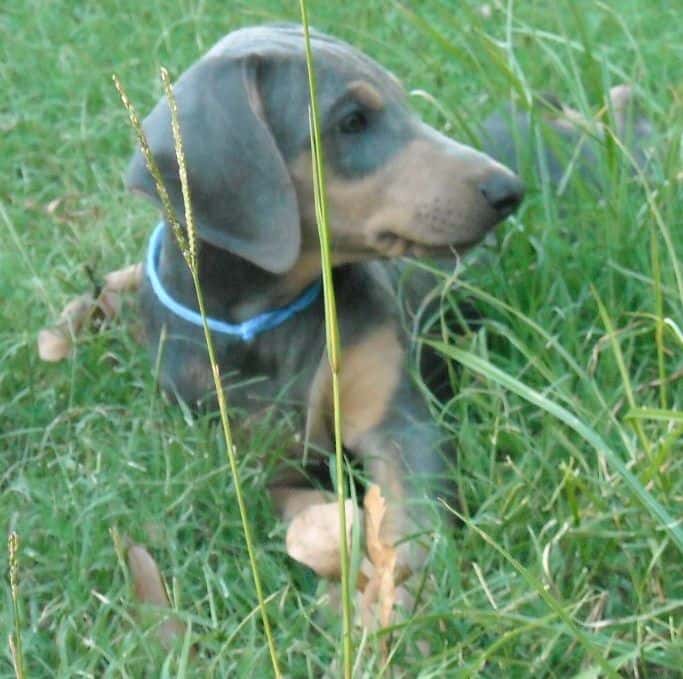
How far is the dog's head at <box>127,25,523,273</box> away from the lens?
2.88 m

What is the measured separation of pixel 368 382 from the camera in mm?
3152

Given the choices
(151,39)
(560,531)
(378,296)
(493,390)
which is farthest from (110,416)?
(151,39)

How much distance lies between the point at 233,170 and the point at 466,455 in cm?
73

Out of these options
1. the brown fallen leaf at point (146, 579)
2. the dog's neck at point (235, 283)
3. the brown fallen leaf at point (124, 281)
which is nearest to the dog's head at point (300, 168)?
the dog's neck at point (235, 283)

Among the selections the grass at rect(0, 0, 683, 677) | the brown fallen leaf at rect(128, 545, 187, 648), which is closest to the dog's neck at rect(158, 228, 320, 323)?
the grass at rect(0, 0, 683, 677)

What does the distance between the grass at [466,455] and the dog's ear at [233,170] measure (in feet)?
1.44

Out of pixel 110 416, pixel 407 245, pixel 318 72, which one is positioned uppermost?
→ pixel 318 72

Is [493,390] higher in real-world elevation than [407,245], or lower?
lower

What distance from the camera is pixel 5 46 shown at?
4.96 metres

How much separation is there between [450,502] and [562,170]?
1255 mm

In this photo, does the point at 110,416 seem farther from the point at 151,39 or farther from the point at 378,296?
the point at 151,39

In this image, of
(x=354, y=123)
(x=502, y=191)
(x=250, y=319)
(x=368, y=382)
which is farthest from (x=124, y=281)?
(x=502, y=191)

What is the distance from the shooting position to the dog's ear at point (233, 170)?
287 cm

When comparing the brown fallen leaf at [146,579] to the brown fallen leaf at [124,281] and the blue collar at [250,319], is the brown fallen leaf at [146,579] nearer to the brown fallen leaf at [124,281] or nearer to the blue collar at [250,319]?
the blue collar at [250,319]
